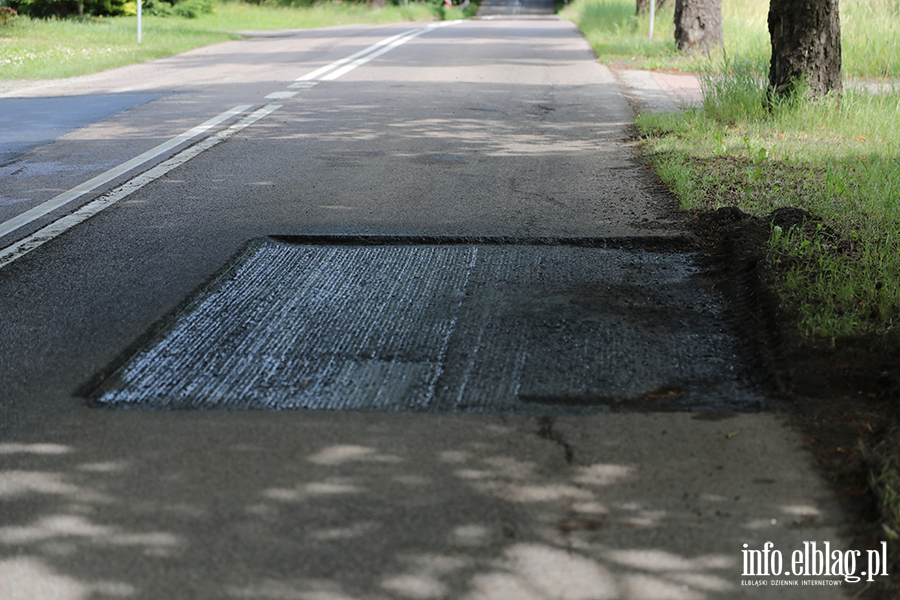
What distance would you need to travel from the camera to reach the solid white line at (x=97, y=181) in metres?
5.54

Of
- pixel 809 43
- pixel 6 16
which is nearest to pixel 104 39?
pixel 6 16

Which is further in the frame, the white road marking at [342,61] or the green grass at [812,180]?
the white road marking at [342,61]

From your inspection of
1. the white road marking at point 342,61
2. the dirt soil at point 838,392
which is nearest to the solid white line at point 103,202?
the dirt soil at point 838,392

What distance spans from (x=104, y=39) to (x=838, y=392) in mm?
19515

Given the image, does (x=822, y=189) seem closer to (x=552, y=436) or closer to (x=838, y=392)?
(x=838, y=392)

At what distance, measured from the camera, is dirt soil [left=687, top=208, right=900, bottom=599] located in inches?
99.3

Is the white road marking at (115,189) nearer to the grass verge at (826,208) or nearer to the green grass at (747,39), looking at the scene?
the grass verge at (826,208)

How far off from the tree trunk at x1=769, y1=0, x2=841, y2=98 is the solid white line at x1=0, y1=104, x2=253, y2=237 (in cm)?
600

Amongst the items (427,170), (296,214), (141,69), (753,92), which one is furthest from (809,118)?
(141,69)

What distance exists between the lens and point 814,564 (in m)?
2.29

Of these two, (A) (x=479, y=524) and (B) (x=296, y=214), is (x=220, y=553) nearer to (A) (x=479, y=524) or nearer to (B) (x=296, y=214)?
(A) (x=479, y=524)

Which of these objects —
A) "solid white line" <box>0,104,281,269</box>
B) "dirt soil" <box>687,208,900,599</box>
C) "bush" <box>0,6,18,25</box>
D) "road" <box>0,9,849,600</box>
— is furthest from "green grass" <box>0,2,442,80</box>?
"dirt soil" <box>687,208,900,599</box>

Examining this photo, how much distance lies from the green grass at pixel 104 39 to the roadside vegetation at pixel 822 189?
10477 mm

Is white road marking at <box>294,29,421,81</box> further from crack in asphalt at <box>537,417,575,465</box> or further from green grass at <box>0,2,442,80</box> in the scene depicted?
crack in asphalt at <box>537,417,575,465</box>
